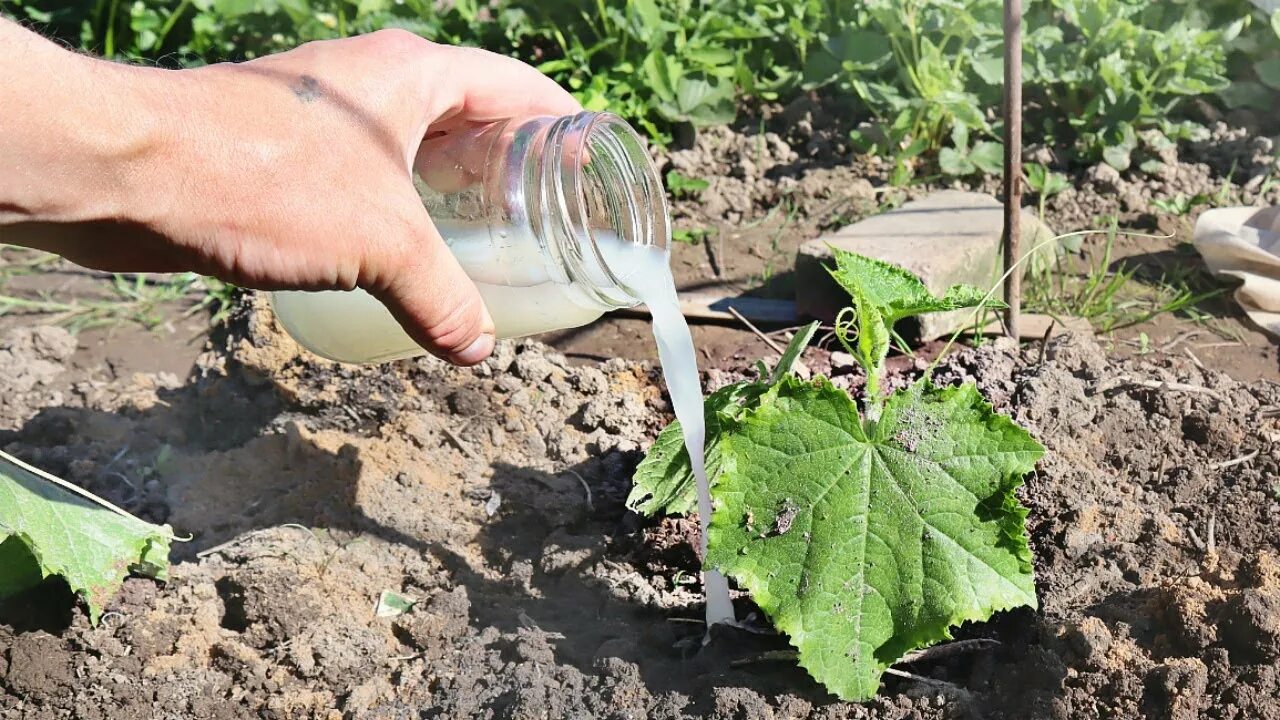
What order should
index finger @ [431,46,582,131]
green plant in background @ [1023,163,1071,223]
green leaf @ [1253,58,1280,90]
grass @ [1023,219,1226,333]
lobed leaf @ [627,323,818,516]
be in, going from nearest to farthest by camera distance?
index finger @ [431,46,582,131]
lobed leaf @ [627,323,818,516]
grass @ [1023,219,1226,333]
green plant in background @ [1023,163,1071,223]
green leaf @ [1253,58,1280,90]

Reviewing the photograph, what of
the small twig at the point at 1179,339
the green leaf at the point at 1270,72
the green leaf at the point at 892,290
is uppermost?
the green leaf at the point at 892,290

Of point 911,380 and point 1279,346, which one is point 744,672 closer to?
point 911,380

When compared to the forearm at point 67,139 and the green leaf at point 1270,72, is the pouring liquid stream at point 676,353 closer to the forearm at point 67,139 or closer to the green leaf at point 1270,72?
the forearm at point 67,139

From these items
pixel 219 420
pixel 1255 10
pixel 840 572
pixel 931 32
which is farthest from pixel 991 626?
pixel 1255 10

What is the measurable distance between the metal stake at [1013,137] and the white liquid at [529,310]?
2.85ft

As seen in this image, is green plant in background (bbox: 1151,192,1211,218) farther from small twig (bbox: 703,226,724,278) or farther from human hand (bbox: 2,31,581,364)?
human hand (bbox: 2,31,581,364)

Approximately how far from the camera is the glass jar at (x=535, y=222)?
5.61 feet

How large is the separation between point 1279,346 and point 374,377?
2.02 m

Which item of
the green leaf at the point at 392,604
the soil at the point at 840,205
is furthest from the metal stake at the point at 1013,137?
the green leaf at the point at 392,604

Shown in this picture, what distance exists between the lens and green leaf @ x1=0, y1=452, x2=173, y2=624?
6.42 ft

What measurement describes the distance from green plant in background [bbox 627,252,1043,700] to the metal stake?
74 cm

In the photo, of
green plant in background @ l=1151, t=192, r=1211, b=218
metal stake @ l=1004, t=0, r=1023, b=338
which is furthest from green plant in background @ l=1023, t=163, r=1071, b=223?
metal stake @ l=1004, t=0, r=1023, b=338

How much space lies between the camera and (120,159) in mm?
1396

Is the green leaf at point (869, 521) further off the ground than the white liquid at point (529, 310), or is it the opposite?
the white liquid at point (529, 310)
